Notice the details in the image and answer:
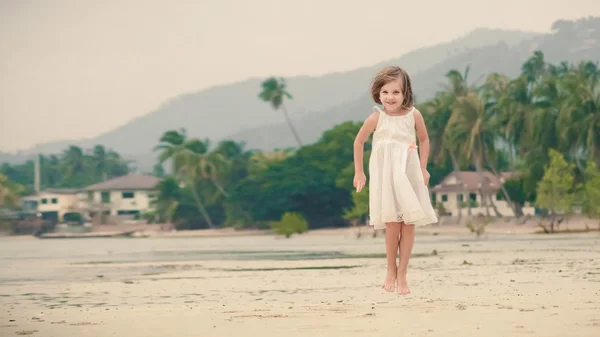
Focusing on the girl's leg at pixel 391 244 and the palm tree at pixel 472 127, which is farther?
the palm tree at pixel 472 127

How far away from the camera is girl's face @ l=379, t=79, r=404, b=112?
772 centimetres

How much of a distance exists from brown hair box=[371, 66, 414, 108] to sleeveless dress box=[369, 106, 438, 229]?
0.32 feet

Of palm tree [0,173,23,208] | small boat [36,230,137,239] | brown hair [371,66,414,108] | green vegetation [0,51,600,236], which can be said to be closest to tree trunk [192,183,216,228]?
green vegetation [0,51,600,236]

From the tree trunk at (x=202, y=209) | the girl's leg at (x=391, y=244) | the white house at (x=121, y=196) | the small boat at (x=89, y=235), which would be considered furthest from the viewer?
the white house at (x=121, y=196)

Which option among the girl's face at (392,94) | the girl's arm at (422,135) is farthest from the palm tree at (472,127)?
the girl's face at (392,94)

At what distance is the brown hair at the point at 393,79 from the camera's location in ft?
25.4

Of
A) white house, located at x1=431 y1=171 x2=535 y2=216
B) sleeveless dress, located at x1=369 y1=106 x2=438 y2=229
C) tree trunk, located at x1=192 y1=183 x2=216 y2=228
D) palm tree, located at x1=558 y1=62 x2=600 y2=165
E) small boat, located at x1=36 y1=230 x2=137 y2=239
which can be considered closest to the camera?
sleeveless dress, located at x1=369 y1=106 x2=438 y2=229

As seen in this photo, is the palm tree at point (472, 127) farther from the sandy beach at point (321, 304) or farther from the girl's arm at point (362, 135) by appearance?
the girl's arm at point (362, 135)

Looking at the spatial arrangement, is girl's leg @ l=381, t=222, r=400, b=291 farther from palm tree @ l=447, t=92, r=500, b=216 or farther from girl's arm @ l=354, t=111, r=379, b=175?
palm tree @ l=447, t=92, r=500, b=216

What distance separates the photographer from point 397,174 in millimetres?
7828

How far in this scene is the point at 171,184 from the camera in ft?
352

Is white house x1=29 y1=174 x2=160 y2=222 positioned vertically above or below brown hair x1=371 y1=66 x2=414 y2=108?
above

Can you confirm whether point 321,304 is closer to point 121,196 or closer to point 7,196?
point 7,196

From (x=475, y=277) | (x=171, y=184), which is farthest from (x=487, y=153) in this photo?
(x=475, y=277)
